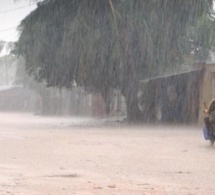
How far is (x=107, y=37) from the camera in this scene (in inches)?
923

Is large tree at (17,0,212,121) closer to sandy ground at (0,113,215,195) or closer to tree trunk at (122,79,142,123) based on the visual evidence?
tree trunk at (122,79,142,123)

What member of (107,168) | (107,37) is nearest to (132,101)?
(107,37)

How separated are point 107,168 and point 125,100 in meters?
17.7

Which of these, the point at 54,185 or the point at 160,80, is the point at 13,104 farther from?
the point at 54,185

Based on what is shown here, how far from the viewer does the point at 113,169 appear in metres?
9.90

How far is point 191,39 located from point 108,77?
29.0ft

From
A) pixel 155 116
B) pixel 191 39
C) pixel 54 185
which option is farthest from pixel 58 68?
pixel 54 185

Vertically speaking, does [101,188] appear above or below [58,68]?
below

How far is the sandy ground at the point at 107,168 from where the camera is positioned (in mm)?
7660

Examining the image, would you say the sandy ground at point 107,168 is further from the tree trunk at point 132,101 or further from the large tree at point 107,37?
the tree trunk at point 132,101

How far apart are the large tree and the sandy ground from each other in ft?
26.9

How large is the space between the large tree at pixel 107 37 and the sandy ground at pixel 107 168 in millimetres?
8206

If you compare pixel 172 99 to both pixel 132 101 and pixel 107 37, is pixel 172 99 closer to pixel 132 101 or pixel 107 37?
pixel 132 101

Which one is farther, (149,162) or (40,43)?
(40,43)
